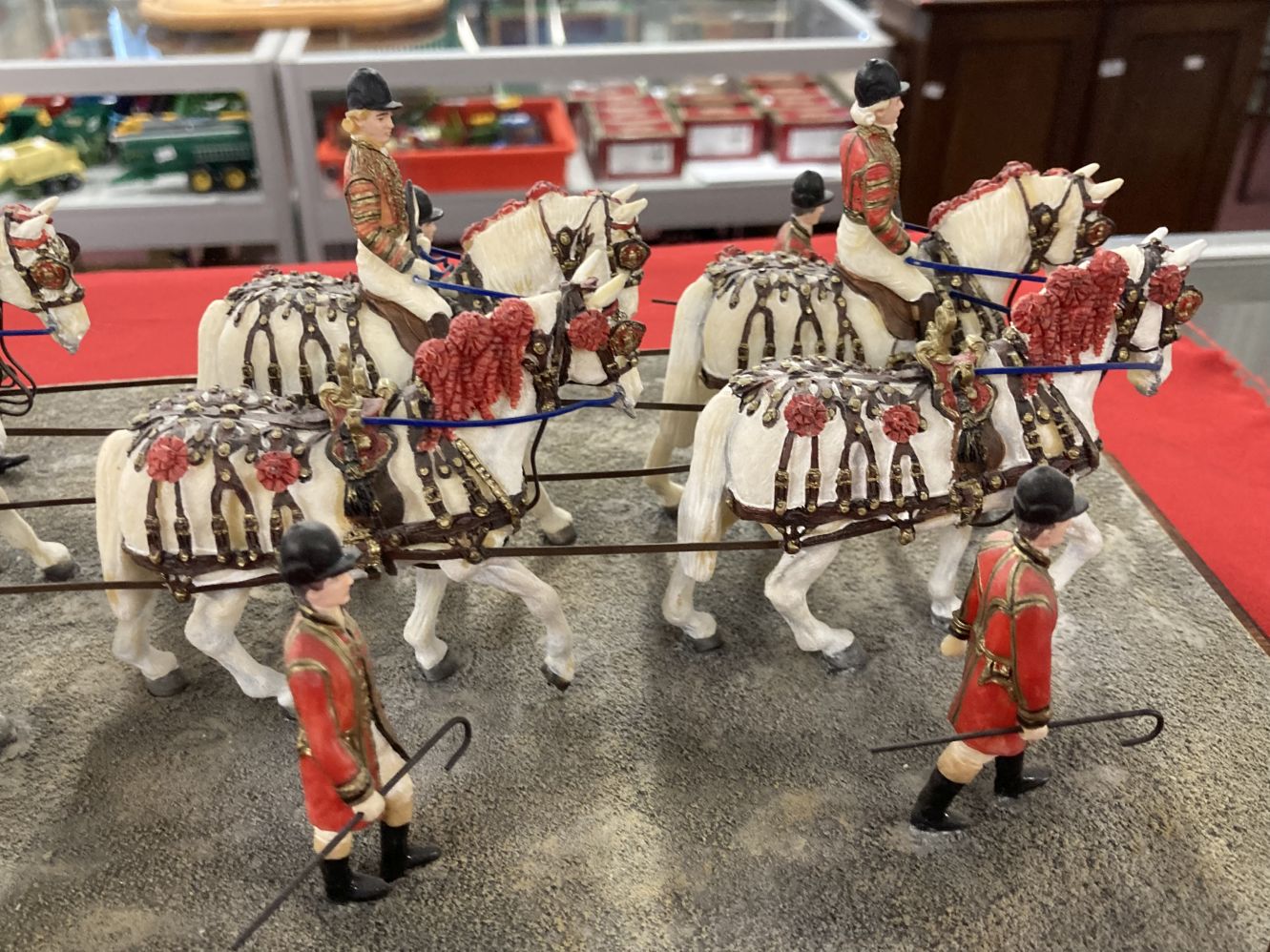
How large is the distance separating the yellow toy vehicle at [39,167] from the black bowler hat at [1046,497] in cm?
539

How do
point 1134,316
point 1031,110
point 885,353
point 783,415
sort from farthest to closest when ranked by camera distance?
point 1031,110, point 885,353, point 1134,316, point 783,415

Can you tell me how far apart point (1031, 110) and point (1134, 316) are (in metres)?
3.44

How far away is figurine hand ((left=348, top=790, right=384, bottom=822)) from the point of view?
221cm

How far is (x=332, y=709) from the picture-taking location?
2117mm

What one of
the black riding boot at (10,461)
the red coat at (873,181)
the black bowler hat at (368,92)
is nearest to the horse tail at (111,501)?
the black bowler hat at (368,92)

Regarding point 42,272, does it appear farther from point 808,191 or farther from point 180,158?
point 180,158

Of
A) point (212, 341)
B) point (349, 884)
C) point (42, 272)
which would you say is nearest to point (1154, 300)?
point (349, 884)

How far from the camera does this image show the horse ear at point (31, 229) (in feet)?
9.95

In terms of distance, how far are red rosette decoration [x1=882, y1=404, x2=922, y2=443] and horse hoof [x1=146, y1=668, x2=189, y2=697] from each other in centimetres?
222

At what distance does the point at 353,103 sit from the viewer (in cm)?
315

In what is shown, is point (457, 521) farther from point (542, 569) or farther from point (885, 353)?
point (885, 353)

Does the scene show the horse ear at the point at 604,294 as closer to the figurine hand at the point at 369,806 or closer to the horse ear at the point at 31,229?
the figurine hand at the point at 369,806

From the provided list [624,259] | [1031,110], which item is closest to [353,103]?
[624,259]

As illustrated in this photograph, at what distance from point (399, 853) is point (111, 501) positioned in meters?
1.20
